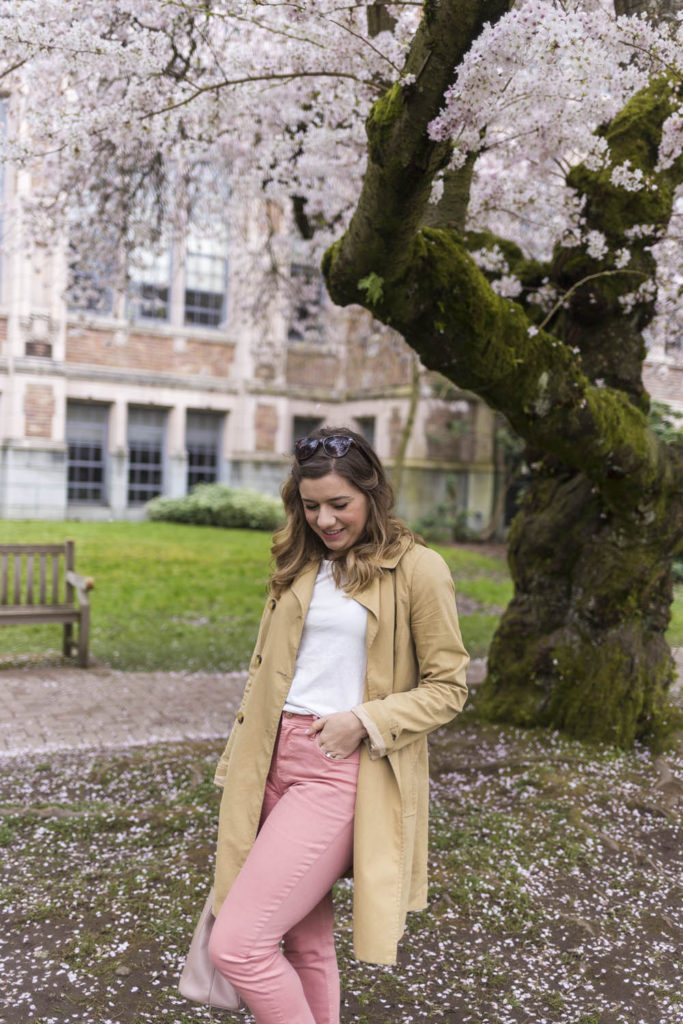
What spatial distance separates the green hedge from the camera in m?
18.5

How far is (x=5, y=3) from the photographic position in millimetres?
5148

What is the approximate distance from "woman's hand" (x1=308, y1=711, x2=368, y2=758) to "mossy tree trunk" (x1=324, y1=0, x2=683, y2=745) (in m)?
2.40

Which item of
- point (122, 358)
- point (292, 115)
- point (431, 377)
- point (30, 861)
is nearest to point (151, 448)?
point (122, 358)

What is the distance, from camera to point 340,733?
7.73 feet

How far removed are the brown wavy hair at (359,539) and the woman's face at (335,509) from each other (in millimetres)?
17

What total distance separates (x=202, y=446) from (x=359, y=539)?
1930 cm

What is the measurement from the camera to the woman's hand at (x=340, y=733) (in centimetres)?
236

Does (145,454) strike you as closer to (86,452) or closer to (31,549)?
(86,452)

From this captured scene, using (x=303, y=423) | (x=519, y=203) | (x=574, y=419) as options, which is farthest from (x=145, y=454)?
(x=574, y=419)

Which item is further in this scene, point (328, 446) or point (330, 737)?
point (328, 446)

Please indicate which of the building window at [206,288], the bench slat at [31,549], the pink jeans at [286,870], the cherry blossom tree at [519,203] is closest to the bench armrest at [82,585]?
the bench slat at [31,549]

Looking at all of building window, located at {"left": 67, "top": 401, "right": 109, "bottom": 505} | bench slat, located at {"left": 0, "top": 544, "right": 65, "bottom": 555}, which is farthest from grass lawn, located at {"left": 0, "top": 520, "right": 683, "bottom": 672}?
building window, located at {"left": 67, "top": 401, "right": 109, "bottom": 505}

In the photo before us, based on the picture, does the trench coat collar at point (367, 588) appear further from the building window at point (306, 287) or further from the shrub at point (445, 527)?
the shrub at point (445, 527)

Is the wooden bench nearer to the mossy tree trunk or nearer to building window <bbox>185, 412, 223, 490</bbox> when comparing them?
the mossy tree trunk
